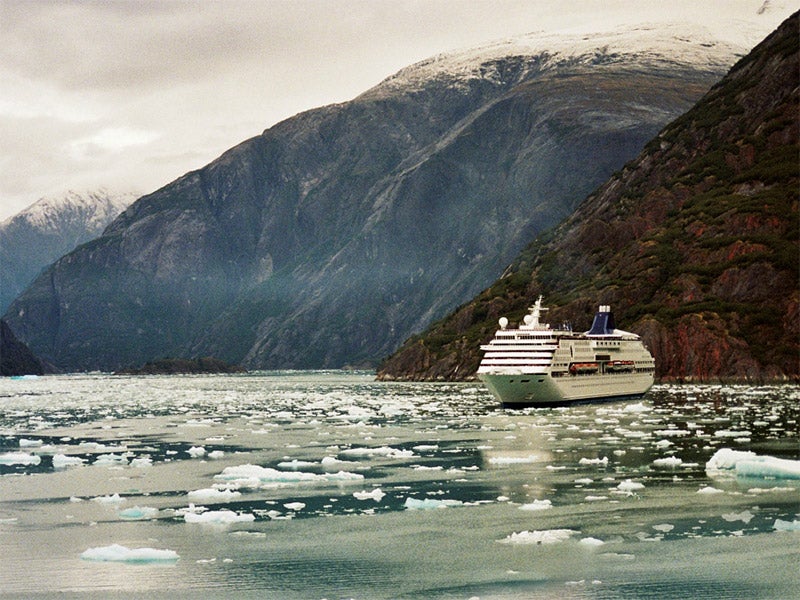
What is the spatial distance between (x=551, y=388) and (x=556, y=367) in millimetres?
2988

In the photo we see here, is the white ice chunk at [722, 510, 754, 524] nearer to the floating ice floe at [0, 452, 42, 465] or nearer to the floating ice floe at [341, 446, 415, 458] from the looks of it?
the floating ice floe at [341, 446, 415, 458]

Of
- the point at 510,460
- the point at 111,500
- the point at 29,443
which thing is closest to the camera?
the point at 111,500

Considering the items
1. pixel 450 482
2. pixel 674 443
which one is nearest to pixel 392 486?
pixel 450 482

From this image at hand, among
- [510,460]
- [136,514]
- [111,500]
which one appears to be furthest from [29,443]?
[136,514]

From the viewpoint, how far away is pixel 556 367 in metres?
124

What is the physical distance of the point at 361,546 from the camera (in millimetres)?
38750

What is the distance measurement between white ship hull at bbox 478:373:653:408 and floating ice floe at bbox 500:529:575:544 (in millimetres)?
78847

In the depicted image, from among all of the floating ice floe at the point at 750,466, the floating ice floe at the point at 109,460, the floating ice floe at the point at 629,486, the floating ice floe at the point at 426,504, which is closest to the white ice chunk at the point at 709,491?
the floating ice floe at the point at 629,486

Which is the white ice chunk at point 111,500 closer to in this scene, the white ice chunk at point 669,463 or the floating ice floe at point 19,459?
the floating ice floe at point 19,459

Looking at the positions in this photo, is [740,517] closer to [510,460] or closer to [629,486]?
[629,486]

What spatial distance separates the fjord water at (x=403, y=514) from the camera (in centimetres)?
3353

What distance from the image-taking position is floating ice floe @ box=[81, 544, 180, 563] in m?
36.3

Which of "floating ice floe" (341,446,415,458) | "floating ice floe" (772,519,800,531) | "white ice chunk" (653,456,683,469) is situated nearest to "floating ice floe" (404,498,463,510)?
"floating ice floe" (772,519,800,531)

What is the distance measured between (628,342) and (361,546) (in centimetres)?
11258
